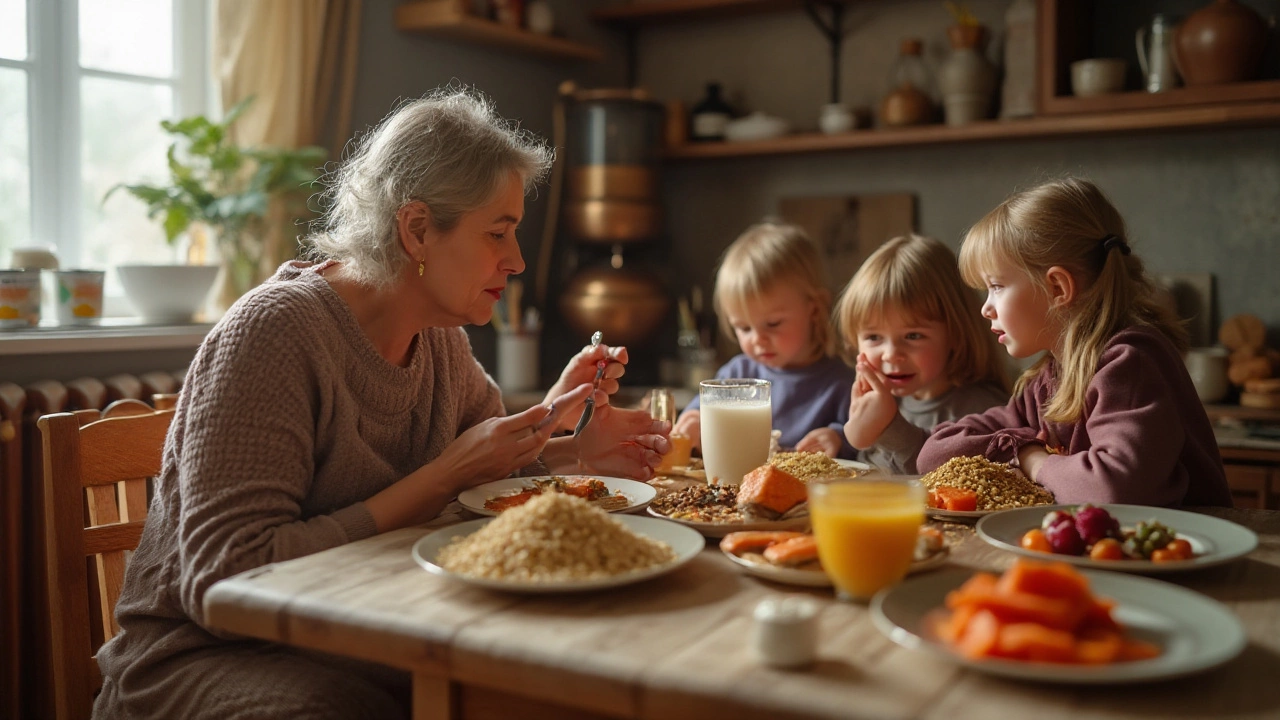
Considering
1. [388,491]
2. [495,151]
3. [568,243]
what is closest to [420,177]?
[495,151]

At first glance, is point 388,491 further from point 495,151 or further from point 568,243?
point 568,243

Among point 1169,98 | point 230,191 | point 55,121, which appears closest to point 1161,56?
point 1169,98

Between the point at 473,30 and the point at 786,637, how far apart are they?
2.91 m

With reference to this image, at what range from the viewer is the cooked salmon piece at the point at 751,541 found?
3.80 feet

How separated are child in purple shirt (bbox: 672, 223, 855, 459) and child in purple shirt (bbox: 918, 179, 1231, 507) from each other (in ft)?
2.08

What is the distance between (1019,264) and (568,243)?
99.5 inches

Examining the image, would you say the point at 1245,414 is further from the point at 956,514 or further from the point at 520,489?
the point at 520,489

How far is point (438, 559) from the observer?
1.13 meters

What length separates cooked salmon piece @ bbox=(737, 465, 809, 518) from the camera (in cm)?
130

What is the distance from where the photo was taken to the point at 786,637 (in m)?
0.86

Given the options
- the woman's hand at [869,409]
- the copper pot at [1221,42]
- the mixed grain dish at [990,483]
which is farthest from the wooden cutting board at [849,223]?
the mixed grain dish at [990,483]

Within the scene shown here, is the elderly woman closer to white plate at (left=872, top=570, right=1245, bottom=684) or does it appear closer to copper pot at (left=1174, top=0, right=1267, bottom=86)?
white plate at (left=872, top=570, right=1245, bottom=684)

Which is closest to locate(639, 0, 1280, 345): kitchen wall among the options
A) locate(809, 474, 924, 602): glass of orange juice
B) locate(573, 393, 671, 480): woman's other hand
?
locate(573, 393, 671, 480): woman's other hand

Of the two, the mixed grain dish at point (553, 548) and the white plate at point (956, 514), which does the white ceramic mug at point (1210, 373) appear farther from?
the mixed grain dish at point (553, 548)
